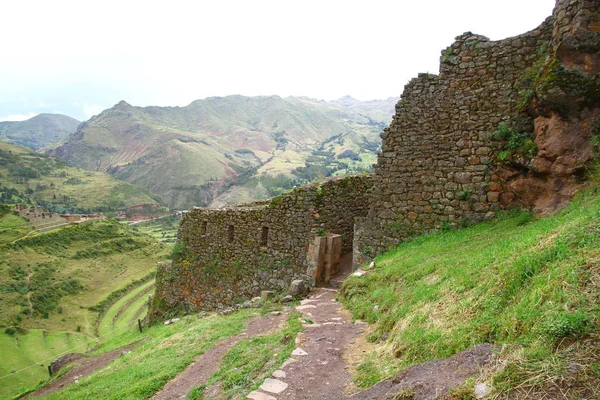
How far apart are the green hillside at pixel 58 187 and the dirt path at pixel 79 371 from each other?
400 ft

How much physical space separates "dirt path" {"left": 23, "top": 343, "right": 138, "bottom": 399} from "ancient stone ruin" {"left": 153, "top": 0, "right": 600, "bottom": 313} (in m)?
3.59

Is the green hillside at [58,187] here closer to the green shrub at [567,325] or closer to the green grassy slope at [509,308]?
the green grassy slope at [509,308]

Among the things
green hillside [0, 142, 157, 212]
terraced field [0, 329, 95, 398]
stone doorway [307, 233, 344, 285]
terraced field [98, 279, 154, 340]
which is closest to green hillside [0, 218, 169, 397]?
terraced field [0, 329, 95, 398]

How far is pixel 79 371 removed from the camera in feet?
42.6

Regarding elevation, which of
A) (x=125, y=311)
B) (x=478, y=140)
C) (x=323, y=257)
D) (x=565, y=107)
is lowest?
(x=125, y=311)

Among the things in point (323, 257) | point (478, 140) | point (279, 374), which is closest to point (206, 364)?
point (279, 374)

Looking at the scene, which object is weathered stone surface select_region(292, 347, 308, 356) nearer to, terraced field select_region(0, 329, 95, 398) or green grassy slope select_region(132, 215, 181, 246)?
terraced field select_region(0, 329, 95, 398)

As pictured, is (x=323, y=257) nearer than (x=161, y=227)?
Yes

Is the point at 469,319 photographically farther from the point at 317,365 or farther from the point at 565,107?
the point at 565,107

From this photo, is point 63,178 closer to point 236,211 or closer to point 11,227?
point 11,227

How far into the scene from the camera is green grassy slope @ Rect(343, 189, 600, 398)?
11.0 ft

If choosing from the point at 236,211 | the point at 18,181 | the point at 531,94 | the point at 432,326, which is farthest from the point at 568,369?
the point at 18,181

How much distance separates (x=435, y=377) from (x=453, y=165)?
791cm

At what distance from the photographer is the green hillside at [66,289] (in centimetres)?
4162
